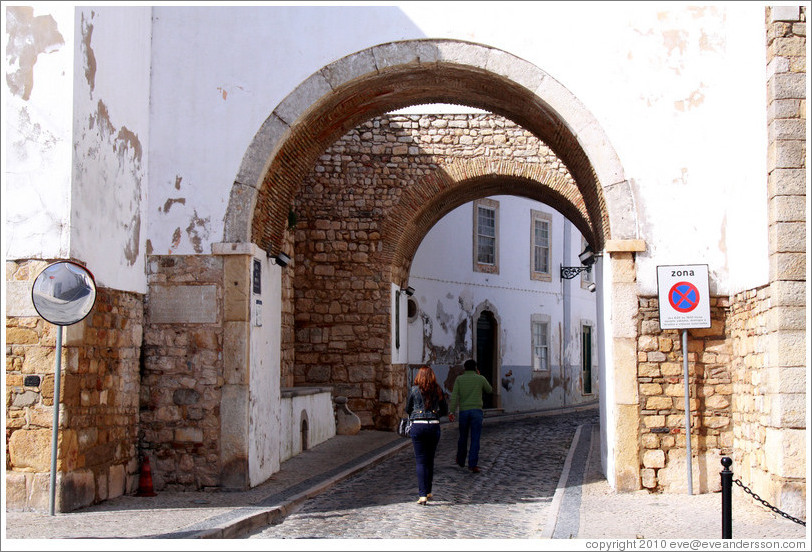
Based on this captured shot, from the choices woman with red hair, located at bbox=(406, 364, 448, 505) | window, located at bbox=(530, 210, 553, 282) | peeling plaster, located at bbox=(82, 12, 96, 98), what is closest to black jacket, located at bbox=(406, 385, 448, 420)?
woman with red hair, located at bbox=(406, 364, 448, 505)

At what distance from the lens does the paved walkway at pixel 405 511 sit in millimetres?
7148

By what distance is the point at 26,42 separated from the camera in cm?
813

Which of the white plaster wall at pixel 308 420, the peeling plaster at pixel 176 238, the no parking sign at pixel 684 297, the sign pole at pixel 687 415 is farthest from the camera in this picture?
the white plaster wall at pixel 308 420

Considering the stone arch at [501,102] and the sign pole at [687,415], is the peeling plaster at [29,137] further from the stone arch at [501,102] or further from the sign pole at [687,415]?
the sign pole at [687,415]

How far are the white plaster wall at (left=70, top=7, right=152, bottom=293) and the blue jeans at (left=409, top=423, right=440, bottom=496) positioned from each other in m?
3.20

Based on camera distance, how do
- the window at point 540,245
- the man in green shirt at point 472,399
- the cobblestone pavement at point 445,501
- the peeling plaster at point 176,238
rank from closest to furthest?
the cobblestone pavement at point 445,501 → the peeling plaster at point 176,238 → the man in green shirt at point 472,399 → the window at point 540,245

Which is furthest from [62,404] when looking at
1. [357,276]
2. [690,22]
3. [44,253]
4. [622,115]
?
[357,276]

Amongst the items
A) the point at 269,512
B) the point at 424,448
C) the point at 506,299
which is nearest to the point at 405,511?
the point at 424,448

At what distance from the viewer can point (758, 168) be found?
Result: 27.1 ft

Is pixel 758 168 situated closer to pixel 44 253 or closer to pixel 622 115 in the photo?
pixel 622 115

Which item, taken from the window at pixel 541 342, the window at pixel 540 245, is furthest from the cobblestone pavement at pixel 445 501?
the window at pixel 540 245

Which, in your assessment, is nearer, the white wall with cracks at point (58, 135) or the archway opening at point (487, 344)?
the white wall with cracks at point (58, 135)

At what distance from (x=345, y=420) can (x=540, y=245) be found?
1195 centimetres

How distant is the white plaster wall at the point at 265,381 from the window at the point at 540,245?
1531 centimetres
